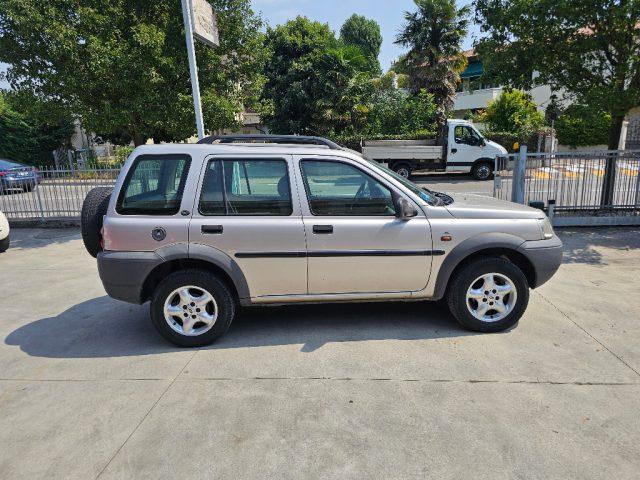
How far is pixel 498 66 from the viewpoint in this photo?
8.89 metres

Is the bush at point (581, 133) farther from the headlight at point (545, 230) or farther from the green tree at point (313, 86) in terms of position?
the headlight at point (545, 230)

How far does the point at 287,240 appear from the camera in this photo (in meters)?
4.09

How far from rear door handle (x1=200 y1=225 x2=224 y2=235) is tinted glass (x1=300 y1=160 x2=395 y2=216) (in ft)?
2.70

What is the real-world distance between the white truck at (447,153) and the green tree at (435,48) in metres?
4.06

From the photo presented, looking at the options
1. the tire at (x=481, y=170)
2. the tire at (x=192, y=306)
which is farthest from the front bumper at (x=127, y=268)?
the tire at (x=481, y=170)

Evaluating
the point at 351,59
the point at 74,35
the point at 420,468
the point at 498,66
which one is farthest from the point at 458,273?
the point at 351,59

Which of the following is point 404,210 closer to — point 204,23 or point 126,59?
point 204,23

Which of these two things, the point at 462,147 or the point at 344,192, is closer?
the point at 344,192

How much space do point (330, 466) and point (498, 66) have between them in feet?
27.8

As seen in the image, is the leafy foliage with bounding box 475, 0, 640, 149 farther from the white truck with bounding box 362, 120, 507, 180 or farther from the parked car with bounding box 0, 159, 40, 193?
the parked car with bounding box 0, 159, 40, 193

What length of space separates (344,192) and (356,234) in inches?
16.2

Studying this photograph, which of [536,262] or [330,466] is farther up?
[536,262]

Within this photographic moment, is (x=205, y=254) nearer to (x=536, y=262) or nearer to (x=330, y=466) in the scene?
(x=330, y=466)

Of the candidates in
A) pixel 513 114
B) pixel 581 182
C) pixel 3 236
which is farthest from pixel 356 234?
pixel 513 114
